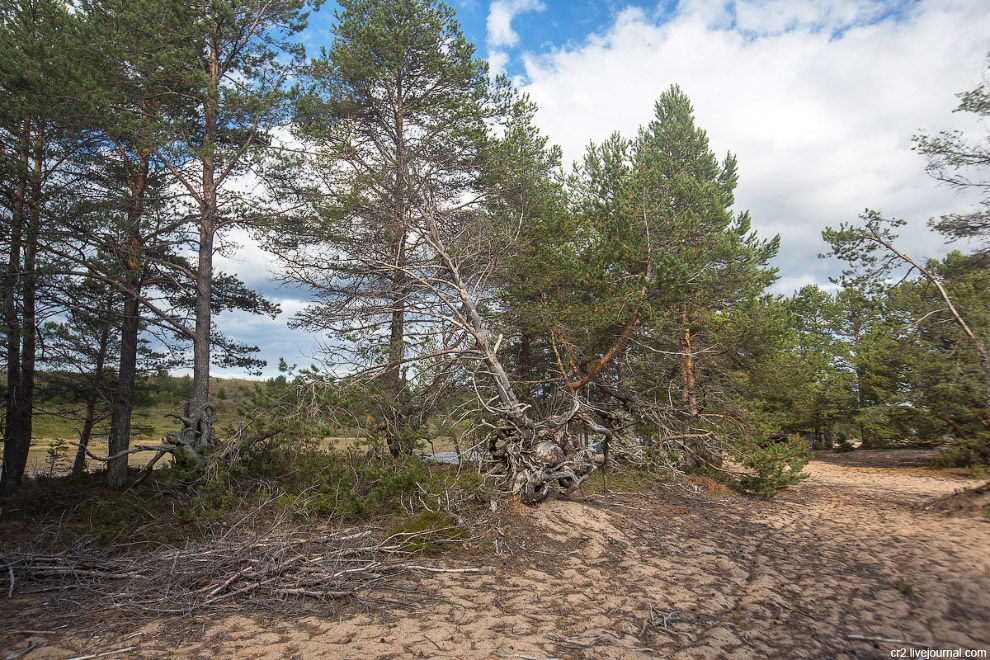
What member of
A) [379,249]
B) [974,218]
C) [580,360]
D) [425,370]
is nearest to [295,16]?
[379,249]

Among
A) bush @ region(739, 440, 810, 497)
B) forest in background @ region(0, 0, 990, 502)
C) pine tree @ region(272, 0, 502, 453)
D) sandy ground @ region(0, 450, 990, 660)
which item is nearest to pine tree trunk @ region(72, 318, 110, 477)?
forest in background @ region(0, 0, 990, 502)

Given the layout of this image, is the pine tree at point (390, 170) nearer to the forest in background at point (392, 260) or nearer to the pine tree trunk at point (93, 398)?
the forest in background at point (392, 260)

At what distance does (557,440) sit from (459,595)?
4.00m

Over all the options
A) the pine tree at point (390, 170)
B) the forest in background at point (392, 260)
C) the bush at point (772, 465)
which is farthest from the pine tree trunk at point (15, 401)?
the bush at point (772, 465)

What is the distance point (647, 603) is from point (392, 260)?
8049 mm

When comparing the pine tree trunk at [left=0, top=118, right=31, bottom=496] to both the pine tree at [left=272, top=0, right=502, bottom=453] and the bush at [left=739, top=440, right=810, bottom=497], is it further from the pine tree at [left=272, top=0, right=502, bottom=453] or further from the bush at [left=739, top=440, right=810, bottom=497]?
the bush at [left=739, top=440, right=810, bottom=497]

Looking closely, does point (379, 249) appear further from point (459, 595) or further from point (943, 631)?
point (943, 631)

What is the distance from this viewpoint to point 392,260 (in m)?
10.7

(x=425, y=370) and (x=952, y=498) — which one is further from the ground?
(x=425, y=370)

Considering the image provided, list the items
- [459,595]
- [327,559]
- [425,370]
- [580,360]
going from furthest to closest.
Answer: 1. [580,360]
2. [425,370]
3. [327,559]
4. [459,595]

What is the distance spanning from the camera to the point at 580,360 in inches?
485

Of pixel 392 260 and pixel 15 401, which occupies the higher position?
pixel 392 260

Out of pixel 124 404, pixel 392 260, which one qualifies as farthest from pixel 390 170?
pixel 124 404

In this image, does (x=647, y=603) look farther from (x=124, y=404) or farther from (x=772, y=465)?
(x=124, y=404)
